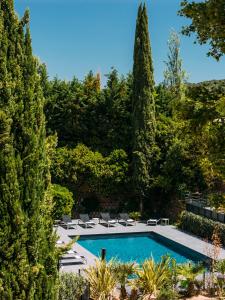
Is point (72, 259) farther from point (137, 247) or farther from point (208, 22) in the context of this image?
point (208, 22)

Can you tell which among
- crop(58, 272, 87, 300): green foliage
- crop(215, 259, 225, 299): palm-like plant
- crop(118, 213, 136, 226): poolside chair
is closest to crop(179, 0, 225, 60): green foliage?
crop(58, 272, 87, 300): green foliage

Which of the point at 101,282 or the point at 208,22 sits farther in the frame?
the point at 101,282

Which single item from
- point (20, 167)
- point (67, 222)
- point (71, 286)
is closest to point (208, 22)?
point (20, 167)

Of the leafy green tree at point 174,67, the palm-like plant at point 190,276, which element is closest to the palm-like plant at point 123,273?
the palm-like plant at point 190,276

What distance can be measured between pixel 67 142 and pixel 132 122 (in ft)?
13.1

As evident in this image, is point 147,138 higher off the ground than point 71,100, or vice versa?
point 71,100

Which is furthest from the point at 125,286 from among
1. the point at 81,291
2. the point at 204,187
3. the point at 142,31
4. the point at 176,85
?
the point at 176,85

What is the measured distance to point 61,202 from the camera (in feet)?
79.5

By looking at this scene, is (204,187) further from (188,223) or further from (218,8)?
(218,8)

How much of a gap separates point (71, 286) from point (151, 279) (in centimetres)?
208

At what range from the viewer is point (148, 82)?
26062mm

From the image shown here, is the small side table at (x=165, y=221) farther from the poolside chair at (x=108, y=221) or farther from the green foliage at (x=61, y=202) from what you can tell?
the green foliage at (x=61, y=202)

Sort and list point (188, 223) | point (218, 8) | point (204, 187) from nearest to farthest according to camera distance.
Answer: point (218, 8) < point (188, 223) < point (204, 187)

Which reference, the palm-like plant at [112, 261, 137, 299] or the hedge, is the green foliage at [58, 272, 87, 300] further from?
the hedge
